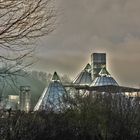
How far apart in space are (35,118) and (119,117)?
22.7ft

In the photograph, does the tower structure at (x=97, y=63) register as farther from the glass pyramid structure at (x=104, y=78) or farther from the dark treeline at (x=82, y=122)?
the dark treeline at (x=82, y=122)

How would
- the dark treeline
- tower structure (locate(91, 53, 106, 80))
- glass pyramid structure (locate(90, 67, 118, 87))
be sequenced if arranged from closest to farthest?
the dark treeline, glass pyramid structure (locate(90, 67, 118, 87)), tower structure (locate(91, 53, 106, 80))

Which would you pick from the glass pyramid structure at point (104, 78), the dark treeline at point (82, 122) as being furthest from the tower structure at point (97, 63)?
the dark treeline at point (82, 122)

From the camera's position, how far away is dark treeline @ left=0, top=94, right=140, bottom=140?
55.3ft

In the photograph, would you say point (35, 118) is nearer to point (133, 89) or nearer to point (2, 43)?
point (2, 43)

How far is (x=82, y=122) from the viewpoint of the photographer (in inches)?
831

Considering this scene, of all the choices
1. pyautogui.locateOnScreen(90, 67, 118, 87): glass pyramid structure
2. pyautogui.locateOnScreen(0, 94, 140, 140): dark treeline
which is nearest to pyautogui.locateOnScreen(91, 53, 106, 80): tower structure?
pyautogui.locateOnScreen(90, 67, 118, 87): glass pyramid structure

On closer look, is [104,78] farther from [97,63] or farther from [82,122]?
[82,122]

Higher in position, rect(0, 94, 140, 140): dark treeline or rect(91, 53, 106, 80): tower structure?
rect(91, 53, 106, 80): tower structure

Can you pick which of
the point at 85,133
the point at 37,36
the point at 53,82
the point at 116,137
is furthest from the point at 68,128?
the point at 53,82

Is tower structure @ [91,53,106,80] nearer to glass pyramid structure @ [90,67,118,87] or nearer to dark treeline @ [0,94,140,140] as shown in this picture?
glass pyramid structure @ [90,67,118,87]

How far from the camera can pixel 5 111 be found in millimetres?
16734

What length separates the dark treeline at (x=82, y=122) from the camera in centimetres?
1686

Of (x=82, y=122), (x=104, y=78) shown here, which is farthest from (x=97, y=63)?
(x=82, y=122)
